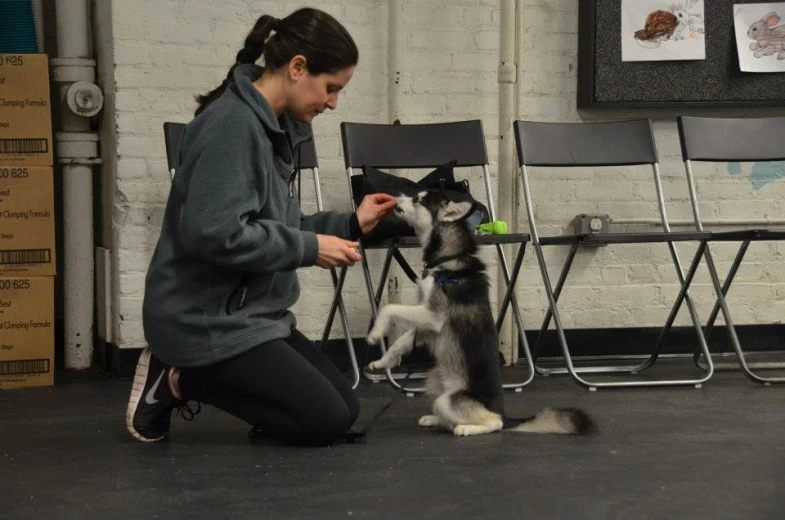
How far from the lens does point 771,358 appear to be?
15.0ft

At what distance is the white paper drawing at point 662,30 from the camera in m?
4.46

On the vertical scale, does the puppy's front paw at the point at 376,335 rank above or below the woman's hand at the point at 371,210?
below

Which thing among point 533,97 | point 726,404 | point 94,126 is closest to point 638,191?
point 533,97

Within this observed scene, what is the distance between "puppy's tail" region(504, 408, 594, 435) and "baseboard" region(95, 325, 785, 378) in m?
1.35

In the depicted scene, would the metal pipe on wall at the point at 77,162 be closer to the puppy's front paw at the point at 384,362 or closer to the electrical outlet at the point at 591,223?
the puppy's front paw at the point at 384,362

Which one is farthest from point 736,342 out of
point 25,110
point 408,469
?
point 25,110

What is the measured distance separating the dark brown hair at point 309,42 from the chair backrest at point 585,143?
1.56 m

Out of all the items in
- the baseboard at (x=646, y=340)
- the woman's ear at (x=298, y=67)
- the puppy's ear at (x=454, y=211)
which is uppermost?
the woman's ear at (x=298, y=67)

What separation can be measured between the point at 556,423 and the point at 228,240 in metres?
1.08

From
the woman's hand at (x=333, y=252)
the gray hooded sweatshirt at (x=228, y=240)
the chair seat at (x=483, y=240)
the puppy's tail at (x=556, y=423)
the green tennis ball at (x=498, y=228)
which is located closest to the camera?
the gray hooded sweatshirt at (x=228, y=240)

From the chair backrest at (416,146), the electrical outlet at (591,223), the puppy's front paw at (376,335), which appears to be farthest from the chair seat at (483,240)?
the electrical outlet at (591,223)

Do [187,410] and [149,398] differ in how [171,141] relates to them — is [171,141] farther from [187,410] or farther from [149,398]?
[149,398]

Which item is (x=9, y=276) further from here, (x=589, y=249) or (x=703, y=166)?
(x=703, y=166)

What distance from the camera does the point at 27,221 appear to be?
3.92m
